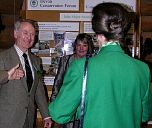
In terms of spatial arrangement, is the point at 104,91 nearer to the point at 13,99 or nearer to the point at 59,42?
the point at 13,99

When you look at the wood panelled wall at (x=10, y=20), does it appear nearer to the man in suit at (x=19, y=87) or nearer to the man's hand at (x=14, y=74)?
the man in suit at (x=19, y=87)

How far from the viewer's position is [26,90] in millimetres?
2650

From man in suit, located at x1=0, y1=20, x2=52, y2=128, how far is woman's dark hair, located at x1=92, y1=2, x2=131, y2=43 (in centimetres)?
102

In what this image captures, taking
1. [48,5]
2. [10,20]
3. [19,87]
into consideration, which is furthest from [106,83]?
[10,20]

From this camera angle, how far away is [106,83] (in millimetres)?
1586

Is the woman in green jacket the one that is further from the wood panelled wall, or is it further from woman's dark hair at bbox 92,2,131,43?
the wood panelled wall

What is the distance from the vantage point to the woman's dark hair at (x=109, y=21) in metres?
1.60

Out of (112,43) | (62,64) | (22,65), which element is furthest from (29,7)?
(112,43)

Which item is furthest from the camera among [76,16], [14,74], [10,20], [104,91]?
[10,20]

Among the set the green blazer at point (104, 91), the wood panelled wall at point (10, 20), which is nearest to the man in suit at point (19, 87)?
the green blazer at point (104, 91)

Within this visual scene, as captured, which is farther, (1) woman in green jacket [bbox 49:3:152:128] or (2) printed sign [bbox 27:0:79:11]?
(2) printed sign [bbox 27:0:79:11]

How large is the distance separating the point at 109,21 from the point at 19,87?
4.01ft


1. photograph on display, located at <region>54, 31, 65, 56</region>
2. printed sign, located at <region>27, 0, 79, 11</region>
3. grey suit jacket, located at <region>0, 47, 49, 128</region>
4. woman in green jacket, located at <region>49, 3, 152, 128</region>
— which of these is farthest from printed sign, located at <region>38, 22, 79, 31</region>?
woman in green jacket, located at <region>49, 3, 152, 128</region>

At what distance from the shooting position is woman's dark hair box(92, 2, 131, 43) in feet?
5.26
